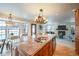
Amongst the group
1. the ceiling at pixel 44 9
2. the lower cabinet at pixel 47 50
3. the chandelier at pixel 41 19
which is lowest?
the lower cabinet at pixel 47 50

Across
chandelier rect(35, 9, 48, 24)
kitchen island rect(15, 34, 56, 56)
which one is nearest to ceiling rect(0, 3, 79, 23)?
chandelier rect(35, 9, 48, 24)

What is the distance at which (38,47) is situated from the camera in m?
2.16

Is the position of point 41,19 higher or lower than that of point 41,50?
higher

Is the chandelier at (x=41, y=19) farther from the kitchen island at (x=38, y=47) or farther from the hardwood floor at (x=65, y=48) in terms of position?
the hardwood floor at (x=65, y=48)

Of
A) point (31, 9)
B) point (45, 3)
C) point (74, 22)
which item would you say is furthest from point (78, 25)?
point (31, 9)

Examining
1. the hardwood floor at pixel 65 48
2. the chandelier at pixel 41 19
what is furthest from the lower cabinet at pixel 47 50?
the chandelier at pixel 41 19

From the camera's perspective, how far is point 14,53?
7.58ft

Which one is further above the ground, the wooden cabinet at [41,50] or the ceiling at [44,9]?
the ceiling at [44,9]

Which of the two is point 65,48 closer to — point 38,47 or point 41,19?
point 38,47

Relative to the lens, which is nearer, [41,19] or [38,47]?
[38,47]

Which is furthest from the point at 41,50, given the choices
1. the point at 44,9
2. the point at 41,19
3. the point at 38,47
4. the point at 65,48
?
the point at 44,9

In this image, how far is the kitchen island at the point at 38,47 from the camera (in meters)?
2.10

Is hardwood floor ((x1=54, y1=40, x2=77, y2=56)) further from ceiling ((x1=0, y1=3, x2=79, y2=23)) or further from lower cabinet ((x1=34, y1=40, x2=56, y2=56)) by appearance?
ceiling ((x1=0, y1=3, x2=79, y2=23))

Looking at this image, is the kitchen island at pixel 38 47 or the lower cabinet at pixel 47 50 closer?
the kitchen island at pixel 38 47
